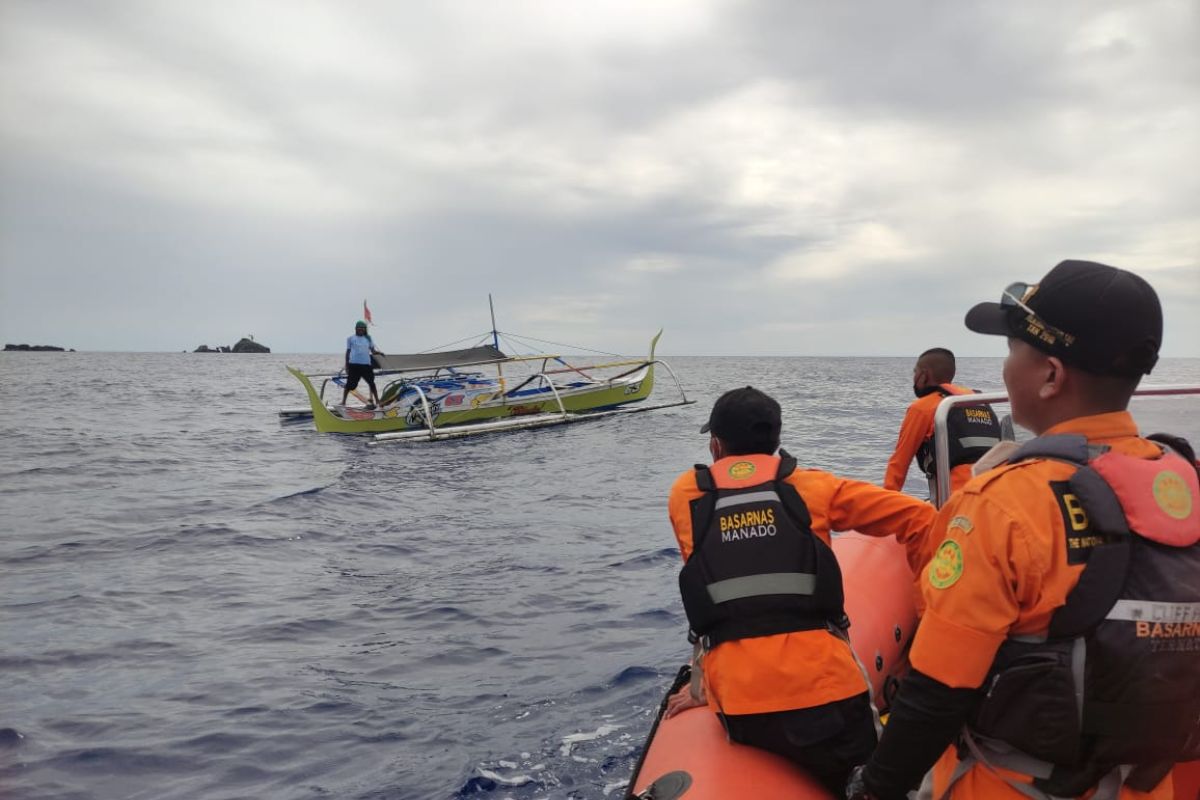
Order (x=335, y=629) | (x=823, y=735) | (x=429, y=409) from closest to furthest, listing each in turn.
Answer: (x=823, y=735) < (x=335, y=629) < (x=429, y=409)

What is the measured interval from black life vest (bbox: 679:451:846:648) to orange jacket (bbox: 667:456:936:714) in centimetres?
4

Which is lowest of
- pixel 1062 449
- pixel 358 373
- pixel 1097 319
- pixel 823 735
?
pixel 823 735

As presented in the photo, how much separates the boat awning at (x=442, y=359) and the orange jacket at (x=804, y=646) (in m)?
18.1

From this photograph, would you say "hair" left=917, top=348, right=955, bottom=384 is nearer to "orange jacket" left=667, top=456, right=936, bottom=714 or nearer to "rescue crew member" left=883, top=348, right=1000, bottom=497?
"rescue crew member" left=883, top=348, right=1000, bottom=497

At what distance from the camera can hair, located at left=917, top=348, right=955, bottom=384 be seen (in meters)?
4.65

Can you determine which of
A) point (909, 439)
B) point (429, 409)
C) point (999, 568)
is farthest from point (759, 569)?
point (429, 409)

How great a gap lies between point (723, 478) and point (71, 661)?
5.50 metres

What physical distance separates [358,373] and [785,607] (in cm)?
1877

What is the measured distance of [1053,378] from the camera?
60.8 inches

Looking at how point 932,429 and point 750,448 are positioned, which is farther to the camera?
point 932,429

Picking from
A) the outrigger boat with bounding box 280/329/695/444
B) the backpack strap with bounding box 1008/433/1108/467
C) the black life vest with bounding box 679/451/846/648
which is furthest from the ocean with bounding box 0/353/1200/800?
the outrigger boat with bounding box 280/329/695/444

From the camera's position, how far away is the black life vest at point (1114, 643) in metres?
1.36

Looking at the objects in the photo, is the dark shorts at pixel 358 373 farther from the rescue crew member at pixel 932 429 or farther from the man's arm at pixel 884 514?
the man's arm at pixel 884 514

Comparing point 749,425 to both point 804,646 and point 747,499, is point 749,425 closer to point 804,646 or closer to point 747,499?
point 747,499
